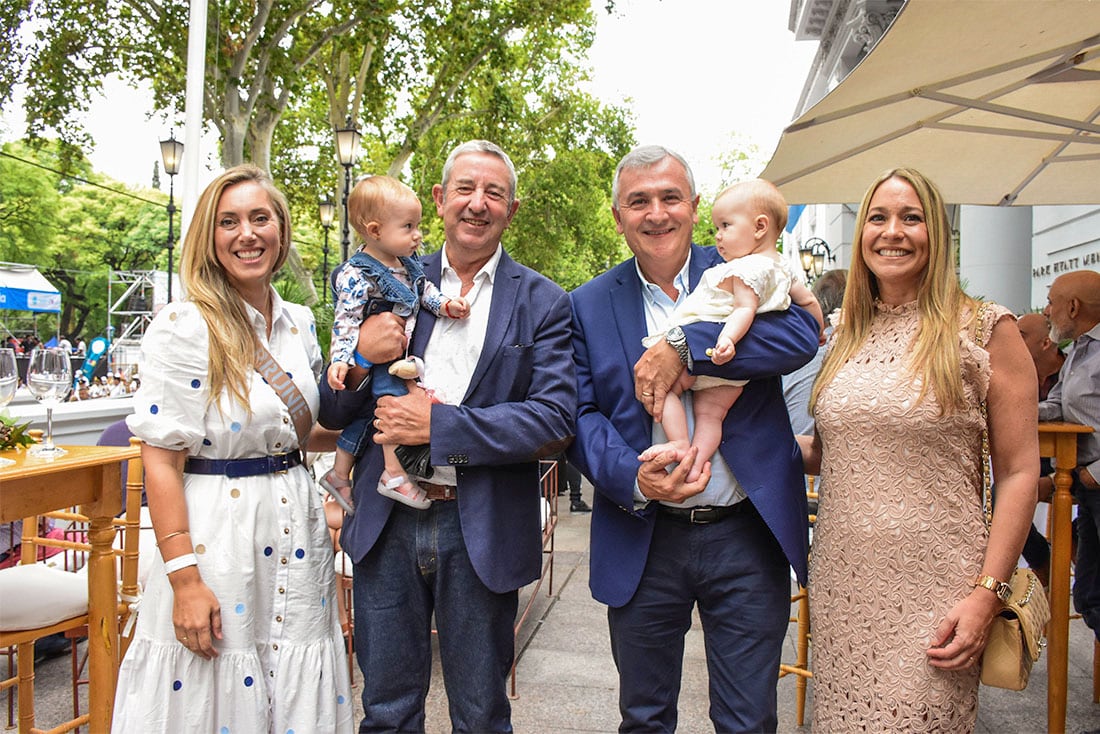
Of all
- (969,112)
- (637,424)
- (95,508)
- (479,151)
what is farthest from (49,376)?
(969,112)

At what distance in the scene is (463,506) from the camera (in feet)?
7.70

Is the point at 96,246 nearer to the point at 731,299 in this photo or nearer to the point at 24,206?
the point at 24,206

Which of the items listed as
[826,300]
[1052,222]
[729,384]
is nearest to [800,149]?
[826,300]

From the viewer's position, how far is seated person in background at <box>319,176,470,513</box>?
8.06ft

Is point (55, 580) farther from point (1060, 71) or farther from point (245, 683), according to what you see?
point (1060, 71)

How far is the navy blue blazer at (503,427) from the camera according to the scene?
226 cm

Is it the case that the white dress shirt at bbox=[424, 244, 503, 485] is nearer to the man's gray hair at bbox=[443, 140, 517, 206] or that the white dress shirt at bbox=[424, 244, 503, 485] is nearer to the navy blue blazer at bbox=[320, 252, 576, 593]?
the navy blue blazer at bbox=[320, 252, 576, 593]

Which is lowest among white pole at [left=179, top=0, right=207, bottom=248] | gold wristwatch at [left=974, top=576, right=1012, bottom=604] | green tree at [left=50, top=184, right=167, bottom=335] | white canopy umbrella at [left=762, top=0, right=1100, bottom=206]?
gold wristwatch at [left=974, top=576, right=1012, bottom=604]

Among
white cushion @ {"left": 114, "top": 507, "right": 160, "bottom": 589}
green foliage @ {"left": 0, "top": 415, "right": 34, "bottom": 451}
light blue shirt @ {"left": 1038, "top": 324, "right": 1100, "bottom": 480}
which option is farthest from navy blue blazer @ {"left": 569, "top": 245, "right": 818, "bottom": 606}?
white cushion @ {"left": 114, "top": 507, "right": 160, "bottom": 589}

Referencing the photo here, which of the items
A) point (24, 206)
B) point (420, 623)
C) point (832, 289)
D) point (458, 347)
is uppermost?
point (24, 206)

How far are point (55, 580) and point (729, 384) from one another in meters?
2.91

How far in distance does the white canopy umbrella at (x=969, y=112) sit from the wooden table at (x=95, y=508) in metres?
3.34

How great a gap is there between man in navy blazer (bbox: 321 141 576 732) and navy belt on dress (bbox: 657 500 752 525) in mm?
407

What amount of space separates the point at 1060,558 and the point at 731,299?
6.48 ft
